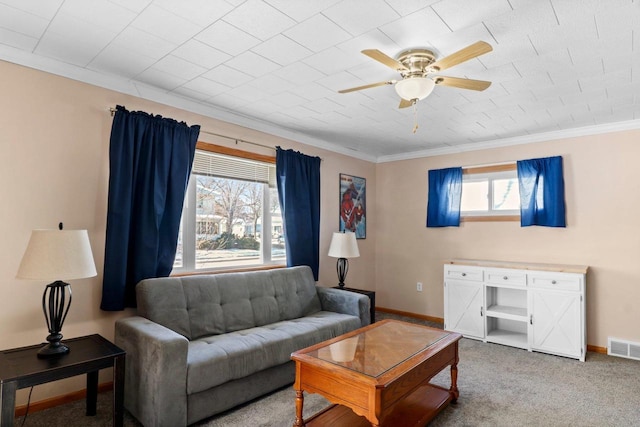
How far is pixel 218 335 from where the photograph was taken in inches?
115

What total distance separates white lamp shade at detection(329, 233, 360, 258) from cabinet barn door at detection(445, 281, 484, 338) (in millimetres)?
1256

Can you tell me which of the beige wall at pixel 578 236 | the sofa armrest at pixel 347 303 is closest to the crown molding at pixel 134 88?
the sofa armrest at pixel 347 303

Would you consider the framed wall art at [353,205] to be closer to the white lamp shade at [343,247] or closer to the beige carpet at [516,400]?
the white lamp shade at [343,247]

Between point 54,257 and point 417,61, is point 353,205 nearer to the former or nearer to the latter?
point 417,61

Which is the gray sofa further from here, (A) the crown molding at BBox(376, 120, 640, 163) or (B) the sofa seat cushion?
(A) the crown molding at BBox(376, 120, 640, 163)

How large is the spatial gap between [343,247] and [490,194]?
6.80ft

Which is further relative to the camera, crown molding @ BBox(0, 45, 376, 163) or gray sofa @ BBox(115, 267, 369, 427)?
crown molding @ BBox(0, 45, 376, 163)

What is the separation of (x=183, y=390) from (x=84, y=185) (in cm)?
167

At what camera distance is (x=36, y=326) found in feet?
8.05

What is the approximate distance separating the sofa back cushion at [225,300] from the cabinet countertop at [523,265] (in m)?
1.95

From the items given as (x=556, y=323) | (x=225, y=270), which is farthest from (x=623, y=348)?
(x=225, y=270)

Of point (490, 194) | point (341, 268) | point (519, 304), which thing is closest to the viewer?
point (519, 304)

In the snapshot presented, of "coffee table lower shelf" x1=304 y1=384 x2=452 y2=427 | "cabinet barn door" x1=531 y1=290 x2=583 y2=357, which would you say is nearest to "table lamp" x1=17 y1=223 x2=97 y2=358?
"coffee table lower shelf" x1=304 y1=384 x2=452 y2=427

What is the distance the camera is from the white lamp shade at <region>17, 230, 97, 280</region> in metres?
1.98
